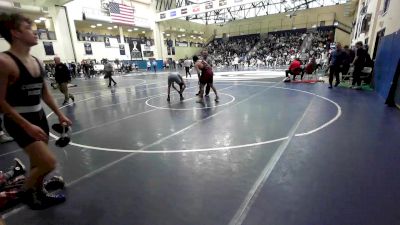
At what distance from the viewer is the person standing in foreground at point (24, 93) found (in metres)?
2.05

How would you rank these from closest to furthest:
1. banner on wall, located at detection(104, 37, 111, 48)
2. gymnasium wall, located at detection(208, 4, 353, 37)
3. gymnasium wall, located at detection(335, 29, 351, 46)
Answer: banner on wall, located at detection(104, 37, 111, 48), gymnasium wall, located at detection(335, 29, 351, 46), gymnasium wall, located at detection(208, 4, 353, 37)

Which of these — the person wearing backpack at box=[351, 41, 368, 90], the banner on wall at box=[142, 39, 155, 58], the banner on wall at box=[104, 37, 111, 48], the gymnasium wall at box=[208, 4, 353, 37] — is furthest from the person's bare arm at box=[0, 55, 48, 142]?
the gymnasium wall at box=[208, 4, 353, 37]

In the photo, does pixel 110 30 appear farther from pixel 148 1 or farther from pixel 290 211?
pixel 290 211

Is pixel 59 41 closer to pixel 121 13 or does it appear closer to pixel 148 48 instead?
pixel 121 13

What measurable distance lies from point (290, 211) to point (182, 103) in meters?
6.20

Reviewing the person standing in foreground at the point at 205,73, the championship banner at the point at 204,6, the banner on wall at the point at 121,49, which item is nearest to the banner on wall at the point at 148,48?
the banner on wall at the point at 121,49

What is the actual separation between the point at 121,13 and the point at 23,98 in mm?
29231

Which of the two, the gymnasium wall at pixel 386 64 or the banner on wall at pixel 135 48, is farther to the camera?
the banner on wall at pixel 135 48

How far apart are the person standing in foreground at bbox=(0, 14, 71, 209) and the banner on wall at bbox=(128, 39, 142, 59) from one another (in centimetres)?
3301

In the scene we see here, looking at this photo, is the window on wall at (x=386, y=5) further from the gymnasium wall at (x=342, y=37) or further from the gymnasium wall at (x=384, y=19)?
the gymnasium wall at (x=342, y=37)

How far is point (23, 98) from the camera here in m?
2.29

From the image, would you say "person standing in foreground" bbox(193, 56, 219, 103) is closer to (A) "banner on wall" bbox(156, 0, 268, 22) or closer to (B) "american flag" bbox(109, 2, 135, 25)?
(A) "banner on wall" bbox(156, 0, 268, 22)

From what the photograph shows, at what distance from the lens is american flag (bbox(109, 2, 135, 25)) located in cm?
2722

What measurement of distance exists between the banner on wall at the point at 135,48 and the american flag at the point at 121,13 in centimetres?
402
